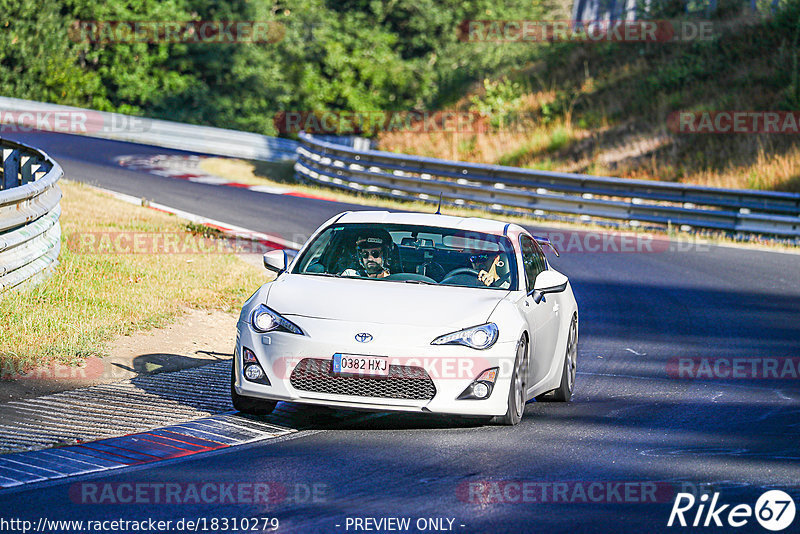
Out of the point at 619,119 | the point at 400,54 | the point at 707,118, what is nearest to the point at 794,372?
the point at 707,118

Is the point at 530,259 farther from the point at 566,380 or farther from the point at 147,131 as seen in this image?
the point at 147,131

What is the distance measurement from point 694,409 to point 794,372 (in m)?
2.11

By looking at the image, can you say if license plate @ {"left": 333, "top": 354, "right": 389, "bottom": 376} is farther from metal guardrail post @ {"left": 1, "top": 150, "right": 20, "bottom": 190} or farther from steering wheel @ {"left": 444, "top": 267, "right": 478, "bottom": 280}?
metal guardrail post @ {"left": 1, "top": 150, "right": 20, "bottom": 190}

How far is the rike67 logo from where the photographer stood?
6023mm

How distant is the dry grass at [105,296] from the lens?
10.1 metres

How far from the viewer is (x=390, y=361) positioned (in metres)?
7.69

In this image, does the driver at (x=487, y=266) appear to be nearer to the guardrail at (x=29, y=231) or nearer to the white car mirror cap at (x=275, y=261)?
the white car mirror cap at (x=275, y=261)

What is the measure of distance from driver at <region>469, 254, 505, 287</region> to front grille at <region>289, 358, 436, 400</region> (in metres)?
1.33

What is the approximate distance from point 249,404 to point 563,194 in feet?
60.0

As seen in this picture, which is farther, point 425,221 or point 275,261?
point 425,221

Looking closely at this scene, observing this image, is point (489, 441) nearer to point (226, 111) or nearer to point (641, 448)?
point (641, 448)

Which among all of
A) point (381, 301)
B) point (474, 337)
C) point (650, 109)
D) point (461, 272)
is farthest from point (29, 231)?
point (650, 109)

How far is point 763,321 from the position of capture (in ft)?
44.8

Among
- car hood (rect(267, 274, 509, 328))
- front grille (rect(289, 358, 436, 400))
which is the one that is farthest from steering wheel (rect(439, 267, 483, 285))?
front grille (rect(289, 358, 436, 400))
